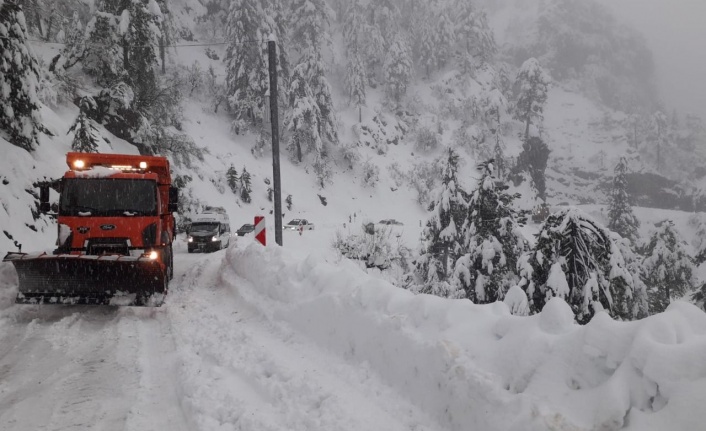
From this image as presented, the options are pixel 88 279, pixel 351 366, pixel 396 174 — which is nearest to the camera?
pixel 351 366

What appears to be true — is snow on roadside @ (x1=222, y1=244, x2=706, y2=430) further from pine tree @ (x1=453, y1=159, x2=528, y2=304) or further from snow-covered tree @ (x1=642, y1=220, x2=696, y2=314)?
snow-covered tree @ (x1=642, y1=220, x2=696, y2=314)

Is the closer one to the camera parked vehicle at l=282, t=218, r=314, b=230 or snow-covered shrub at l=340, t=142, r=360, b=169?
parked vehicle at l=282, t=218, r=314, b=230

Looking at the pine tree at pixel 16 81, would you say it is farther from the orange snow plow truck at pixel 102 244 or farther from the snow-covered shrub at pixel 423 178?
the snow-covered shrub at pixel 423 178

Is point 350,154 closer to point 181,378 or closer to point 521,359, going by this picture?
point 181,378

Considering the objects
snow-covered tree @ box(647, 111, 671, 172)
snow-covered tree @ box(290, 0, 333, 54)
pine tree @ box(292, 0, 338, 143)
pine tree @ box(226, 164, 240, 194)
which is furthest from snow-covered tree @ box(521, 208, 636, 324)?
snow-covered tree @ box(647, 111, 671, 172)

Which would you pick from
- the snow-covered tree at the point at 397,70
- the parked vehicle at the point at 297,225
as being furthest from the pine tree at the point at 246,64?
the snow-covered tree at the point at 397,70

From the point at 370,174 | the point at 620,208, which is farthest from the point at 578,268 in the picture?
the point at 370,174

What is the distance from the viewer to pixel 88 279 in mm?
7141

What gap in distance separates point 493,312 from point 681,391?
1.93 meters

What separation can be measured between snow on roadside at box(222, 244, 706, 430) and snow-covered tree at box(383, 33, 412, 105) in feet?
189

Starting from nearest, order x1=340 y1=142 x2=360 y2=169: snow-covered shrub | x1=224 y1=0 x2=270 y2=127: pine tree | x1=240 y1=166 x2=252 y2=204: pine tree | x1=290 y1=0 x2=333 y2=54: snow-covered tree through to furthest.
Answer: x1=240 y1=166 x2=252 y2=204: pine tree
x1=224 y1=0 x2=270 y2=127: pine tree
x1=340 y1=142 x2=360 y2=169: snow-covered shrub
x1=290 y1=0 x2=333 y2=54: snow-covered tree

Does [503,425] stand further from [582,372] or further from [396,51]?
[396,51]

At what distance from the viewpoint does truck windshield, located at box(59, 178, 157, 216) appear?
26.5 feet

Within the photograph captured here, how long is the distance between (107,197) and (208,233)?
1132 cm
